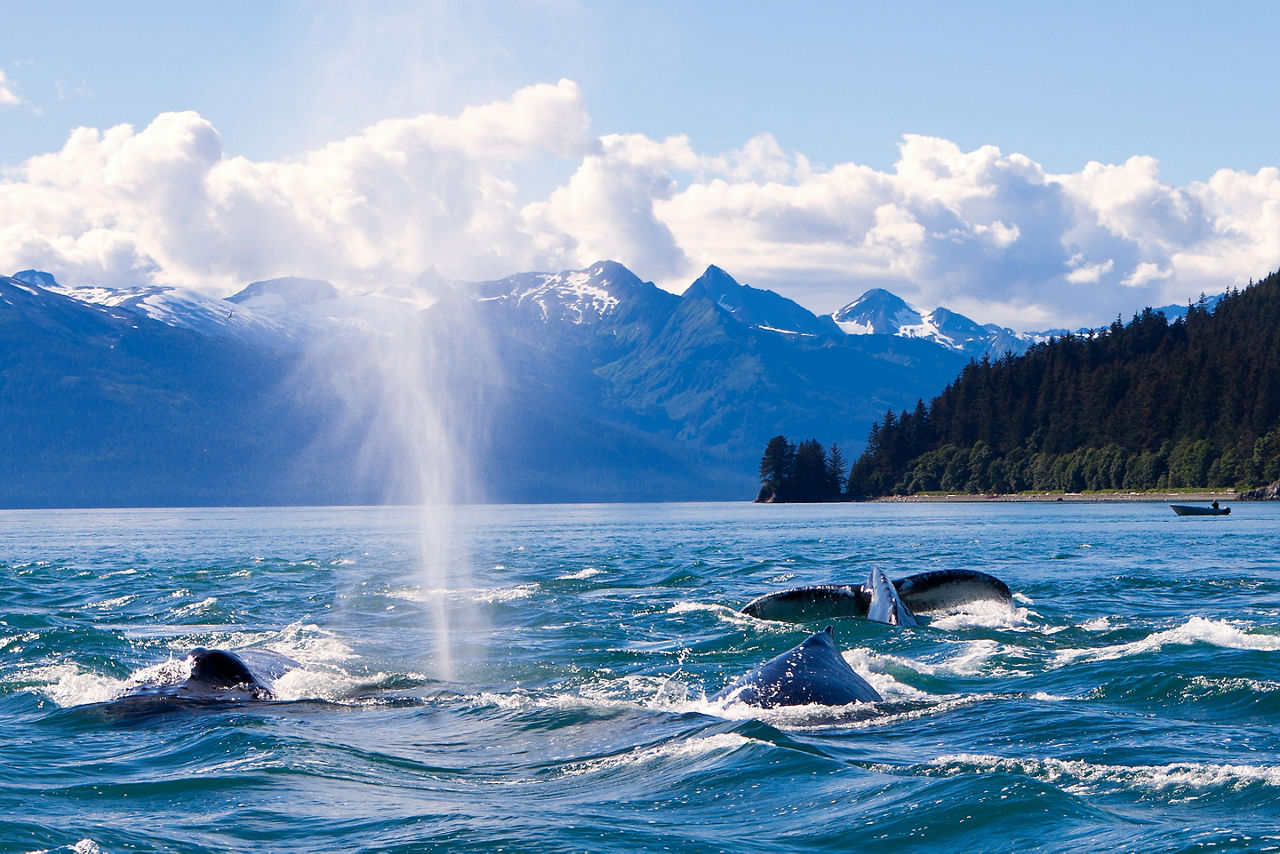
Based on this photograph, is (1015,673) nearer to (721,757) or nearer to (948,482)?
(721,757)

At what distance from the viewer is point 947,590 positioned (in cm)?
2478

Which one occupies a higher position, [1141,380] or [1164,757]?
[1141,380]

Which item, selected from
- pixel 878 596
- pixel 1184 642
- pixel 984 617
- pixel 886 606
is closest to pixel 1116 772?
pixel 1184 642

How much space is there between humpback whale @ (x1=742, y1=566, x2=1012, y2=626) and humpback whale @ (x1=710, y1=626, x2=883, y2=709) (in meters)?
7.98

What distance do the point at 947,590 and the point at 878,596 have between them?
5.44 ft

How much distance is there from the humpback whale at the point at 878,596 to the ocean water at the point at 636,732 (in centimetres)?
52

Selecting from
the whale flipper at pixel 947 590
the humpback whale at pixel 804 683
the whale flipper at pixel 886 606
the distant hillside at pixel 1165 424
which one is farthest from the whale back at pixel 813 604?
the distant hillside at pixel 1165 424

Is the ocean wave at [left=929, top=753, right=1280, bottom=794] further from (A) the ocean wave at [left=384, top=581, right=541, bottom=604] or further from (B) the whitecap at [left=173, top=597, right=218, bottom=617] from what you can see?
(B) the whitecap at [left=173, top=597, right=218, bottom=617]

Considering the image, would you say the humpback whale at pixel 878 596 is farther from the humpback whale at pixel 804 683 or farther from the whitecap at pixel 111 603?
the whitecap at pixel 111 603

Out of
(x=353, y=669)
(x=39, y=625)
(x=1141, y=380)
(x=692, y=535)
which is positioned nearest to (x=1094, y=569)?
(x=353, y=669)

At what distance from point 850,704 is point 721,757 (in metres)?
3.11

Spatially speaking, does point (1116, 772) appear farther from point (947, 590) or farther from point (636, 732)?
point (947, 590)

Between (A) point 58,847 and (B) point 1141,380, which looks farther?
(B) point 1141,380

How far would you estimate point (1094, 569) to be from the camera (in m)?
38.8
